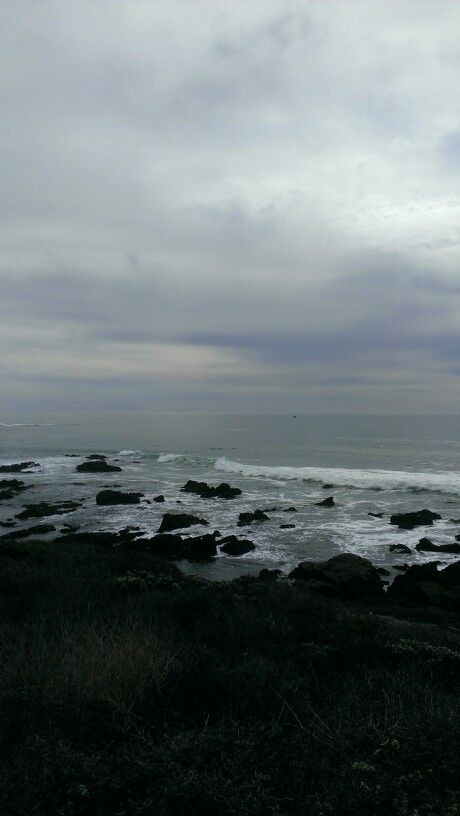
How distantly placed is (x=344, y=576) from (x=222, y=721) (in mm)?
12518

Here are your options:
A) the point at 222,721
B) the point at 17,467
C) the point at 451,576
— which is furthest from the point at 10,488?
the point at 222,721

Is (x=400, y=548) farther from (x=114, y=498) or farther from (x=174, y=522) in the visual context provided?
(x=114, y=498)

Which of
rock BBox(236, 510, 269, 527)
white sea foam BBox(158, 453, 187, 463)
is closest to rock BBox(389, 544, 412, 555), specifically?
rock BBox(236, 510, 269, 527)

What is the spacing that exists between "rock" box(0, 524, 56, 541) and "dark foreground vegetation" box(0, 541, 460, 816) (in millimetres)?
17846

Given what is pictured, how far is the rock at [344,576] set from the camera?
15.2 m

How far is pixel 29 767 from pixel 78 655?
1.52m

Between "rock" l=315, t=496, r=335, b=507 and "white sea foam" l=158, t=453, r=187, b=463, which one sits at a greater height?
"rock" l=315, t=496, r=335, b=507

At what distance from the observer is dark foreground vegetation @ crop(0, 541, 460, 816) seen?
3305 mm

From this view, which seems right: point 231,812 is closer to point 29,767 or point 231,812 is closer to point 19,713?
point 29,767

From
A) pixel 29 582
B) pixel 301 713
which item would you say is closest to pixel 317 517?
pixel 29 582

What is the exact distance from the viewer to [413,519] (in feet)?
88.7

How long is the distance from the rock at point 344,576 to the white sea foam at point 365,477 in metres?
24.6

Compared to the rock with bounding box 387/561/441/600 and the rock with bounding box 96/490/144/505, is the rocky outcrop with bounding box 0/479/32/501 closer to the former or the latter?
the rock with bounding box 96/490/144/505

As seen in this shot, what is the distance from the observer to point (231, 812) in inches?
124
